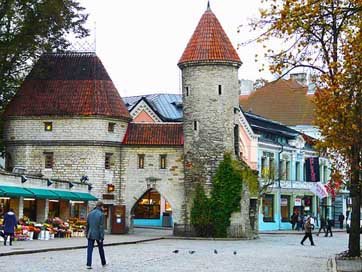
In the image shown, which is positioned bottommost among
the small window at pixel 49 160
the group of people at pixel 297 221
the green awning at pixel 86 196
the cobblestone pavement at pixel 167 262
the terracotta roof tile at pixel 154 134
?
the cobblestone pavement at pixel 167 262

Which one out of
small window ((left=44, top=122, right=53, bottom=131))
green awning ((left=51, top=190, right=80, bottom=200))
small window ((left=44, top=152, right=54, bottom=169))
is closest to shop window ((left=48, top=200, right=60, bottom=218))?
green awning ((left=51, top=190, right=80, bottom=200))

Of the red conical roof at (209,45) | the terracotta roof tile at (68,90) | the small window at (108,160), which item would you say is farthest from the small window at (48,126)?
the red conical roof at (209,45)

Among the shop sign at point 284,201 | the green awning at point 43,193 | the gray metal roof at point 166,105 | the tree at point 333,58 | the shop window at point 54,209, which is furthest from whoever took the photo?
the gray metal roof at point 166,105

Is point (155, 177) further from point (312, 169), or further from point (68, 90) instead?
point (312, 169)

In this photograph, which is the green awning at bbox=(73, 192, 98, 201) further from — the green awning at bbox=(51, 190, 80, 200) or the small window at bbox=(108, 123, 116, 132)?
the small window at bbox=(108, 123, 116, 132)

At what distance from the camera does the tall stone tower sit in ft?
156

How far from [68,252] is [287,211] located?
132 feet

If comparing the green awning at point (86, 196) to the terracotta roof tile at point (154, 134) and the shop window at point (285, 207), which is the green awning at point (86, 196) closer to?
the terracotta roof tile at point (154, 134)

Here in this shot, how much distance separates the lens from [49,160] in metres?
48.8

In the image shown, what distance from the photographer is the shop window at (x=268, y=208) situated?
206 feet

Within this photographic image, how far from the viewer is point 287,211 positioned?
66438mm

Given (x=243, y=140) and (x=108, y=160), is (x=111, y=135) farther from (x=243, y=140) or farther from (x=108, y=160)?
(x=243, y=140)

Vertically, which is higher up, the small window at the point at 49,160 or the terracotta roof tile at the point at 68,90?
the terracotta roof tile at the point at 68,90

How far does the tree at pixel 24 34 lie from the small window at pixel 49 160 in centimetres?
519
